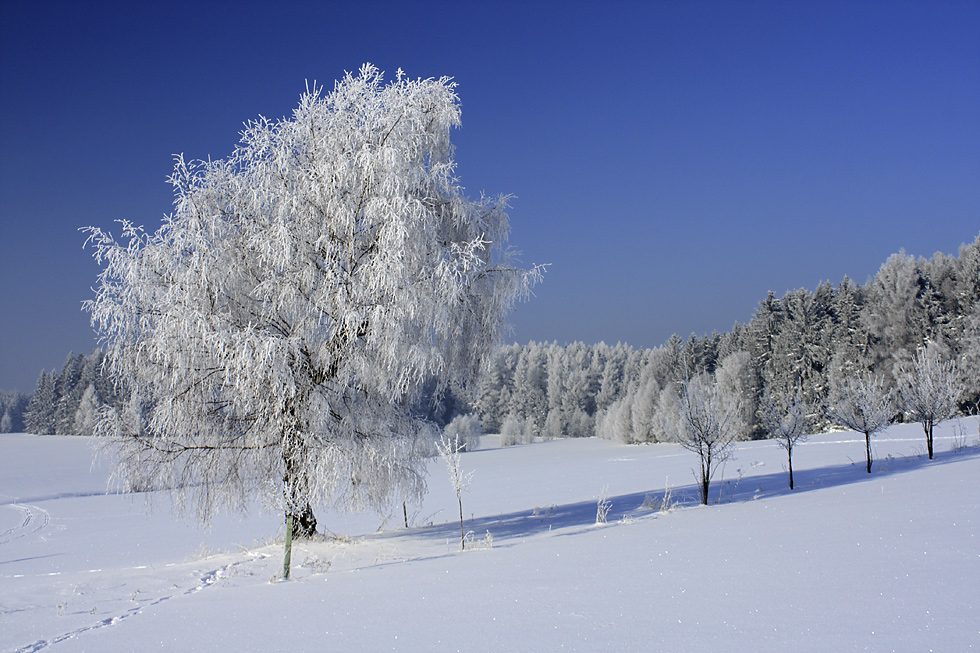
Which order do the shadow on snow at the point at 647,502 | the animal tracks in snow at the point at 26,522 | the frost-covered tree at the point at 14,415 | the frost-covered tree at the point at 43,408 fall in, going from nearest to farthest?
the shadow on snow at the point at 647,502
the animal tracks in snow at the point at 26,522
the frost-covered tree at the point at 43,408
the frost-covered tree at the point at 14,415

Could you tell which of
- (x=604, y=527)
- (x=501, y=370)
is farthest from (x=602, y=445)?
(x=604, y=527)

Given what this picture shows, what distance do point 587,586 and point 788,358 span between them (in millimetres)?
47460

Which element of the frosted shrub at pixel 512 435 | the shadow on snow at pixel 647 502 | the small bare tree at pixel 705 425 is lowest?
the frosted shrub at pixel 512 435

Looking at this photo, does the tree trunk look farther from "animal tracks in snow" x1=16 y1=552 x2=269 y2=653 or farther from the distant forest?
the distant forest

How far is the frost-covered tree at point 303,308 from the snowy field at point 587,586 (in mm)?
1515

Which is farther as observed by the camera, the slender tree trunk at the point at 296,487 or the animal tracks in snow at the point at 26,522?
the animal tracks in snow at the point at 26,522

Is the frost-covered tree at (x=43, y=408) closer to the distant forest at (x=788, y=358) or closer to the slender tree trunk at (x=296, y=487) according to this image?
the distant forest at (x=788, y=358)

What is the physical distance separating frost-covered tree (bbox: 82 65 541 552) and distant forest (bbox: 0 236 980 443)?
1579 mm

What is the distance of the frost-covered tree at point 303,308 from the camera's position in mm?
9359

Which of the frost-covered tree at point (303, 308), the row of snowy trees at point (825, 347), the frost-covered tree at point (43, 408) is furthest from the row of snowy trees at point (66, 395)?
the frost-covered tree at point (303, 308)

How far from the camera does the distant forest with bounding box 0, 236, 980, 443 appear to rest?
37750 mm

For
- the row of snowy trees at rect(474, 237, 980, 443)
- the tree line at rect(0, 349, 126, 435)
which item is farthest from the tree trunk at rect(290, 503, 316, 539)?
the tree line at rect(0, 349, 126, 435)

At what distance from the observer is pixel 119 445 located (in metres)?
9.90

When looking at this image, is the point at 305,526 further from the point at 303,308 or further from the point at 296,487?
the point at 303,308
